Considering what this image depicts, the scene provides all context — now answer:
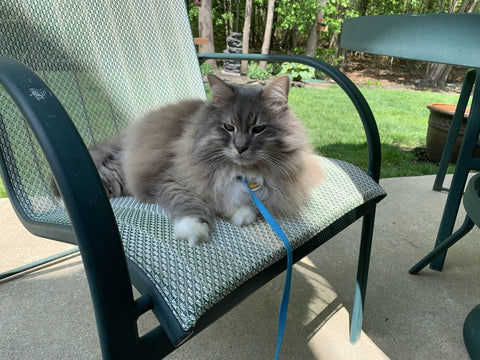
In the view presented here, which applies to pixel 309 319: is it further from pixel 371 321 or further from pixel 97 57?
pixel 97 57

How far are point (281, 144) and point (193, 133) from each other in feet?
1.07

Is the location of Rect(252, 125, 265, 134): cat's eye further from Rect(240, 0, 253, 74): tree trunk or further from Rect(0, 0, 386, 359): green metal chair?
Rect(240, 0, 253, 74): tree trunk

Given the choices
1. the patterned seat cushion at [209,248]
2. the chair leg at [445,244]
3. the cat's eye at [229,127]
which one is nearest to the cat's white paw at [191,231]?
the patterned seat cushion at [209,248]

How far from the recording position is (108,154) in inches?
58.4

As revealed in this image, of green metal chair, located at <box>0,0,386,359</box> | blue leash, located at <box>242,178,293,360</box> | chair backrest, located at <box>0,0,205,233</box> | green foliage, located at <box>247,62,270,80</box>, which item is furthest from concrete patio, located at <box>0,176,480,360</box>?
green foliage, located at <box>247,62,270,80</box>

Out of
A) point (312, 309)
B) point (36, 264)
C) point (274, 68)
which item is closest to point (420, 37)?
point (312, 309)

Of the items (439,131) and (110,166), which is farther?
(439,131)

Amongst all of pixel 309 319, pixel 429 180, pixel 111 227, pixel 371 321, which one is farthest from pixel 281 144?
pixel 429 180

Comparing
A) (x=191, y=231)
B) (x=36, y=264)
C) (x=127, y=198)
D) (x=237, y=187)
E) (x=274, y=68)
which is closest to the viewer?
(x=191, y=231)

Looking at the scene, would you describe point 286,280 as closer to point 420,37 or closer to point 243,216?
point 243,216

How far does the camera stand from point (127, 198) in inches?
53.0

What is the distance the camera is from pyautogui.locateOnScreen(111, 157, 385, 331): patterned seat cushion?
761 millimetres

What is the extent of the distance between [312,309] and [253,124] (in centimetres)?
99

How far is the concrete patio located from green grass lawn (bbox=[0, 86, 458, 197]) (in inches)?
34.0
